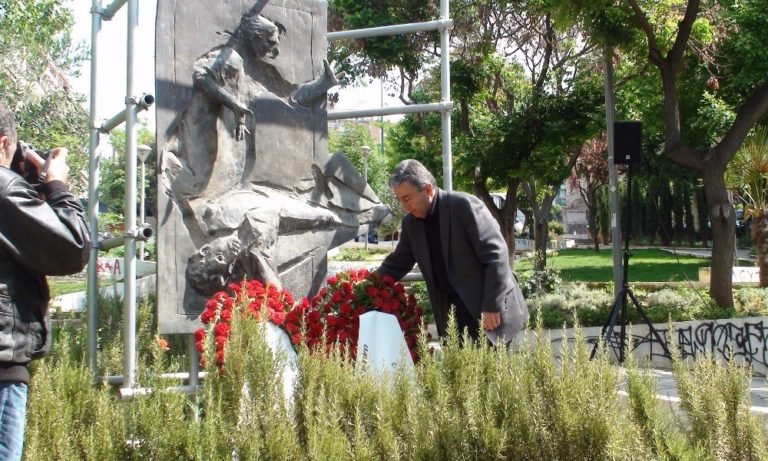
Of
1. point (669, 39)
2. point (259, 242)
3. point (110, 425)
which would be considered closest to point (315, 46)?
point (259, 242)

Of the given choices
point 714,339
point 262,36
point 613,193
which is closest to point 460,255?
point 262,36

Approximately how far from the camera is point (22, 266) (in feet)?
8.94

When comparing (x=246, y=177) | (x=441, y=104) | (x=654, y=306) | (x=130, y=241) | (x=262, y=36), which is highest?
(x=262, y=36)

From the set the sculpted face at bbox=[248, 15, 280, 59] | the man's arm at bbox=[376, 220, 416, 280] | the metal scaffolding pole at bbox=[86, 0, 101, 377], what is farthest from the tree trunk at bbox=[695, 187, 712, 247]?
the metal scaffolding pole at bbox=[86, 0, 101, 377]

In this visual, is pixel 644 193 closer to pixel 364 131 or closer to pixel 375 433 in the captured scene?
pixel 364 131

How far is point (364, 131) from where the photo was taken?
51219mm

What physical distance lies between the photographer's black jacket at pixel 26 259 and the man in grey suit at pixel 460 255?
1.87m

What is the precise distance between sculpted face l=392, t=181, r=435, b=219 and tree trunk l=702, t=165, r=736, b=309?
8.41 m

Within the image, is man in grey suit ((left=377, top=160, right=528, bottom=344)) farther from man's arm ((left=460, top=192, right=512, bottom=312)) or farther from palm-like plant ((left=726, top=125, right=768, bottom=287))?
palm-like plant ((left=726, top=125, right=768, bottom=287))

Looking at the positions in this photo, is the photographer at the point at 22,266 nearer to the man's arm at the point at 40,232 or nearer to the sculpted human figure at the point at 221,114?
the man's arm at the point at 40,232

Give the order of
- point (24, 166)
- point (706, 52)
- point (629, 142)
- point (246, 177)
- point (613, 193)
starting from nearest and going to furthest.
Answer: point (24, 166) < point (246, 177) < point (629, 142) < point (613, 193) < point (706, 52)

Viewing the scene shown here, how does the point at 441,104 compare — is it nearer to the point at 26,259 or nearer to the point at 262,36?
the point at 262,36

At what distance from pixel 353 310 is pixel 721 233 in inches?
342

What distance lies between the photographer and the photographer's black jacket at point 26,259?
104 inches
